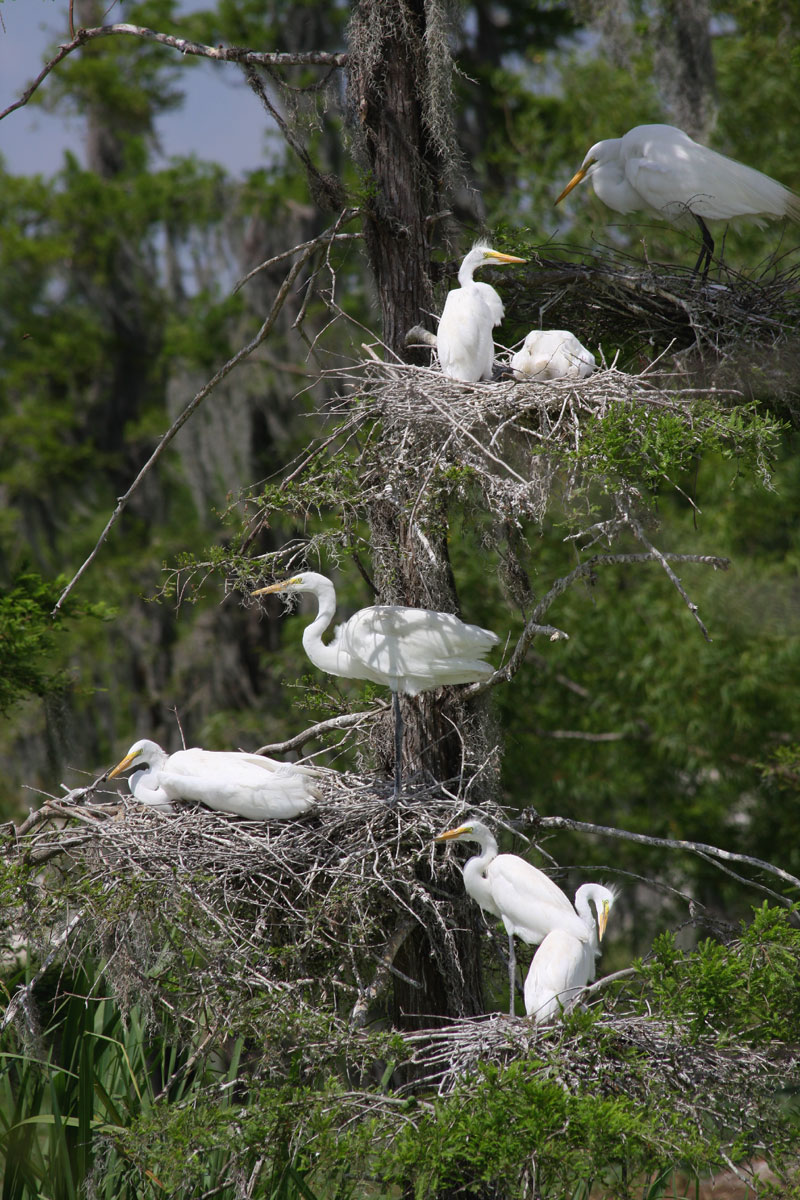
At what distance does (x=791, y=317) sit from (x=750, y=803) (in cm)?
600

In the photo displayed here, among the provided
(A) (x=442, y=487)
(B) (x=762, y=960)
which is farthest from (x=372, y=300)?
(B) (x=762, y=960)

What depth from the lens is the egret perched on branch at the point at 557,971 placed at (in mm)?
3270

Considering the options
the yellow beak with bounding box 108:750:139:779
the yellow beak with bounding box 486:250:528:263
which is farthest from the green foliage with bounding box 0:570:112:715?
the yellow beak with bounding box 486:250:528:263

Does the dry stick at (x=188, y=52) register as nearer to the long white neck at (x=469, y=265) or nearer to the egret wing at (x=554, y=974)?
the long white neck at (x=469, y=265)

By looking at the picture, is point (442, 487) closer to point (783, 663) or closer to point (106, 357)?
point (783, 663)

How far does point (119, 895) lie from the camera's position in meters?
3.33

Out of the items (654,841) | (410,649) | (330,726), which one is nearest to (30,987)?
(330,726)

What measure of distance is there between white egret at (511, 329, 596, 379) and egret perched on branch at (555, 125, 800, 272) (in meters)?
1.05

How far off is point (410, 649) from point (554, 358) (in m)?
1.04

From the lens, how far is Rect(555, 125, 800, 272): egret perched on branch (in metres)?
4.75

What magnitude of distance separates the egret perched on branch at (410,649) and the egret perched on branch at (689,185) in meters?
1.94

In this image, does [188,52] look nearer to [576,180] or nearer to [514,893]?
[576,180]

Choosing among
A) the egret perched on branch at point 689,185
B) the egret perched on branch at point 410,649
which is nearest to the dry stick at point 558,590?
the egret perched on branch at point 410,649

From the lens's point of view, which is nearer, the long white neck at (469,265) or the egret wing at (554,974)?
the egret wing at (554,974)
